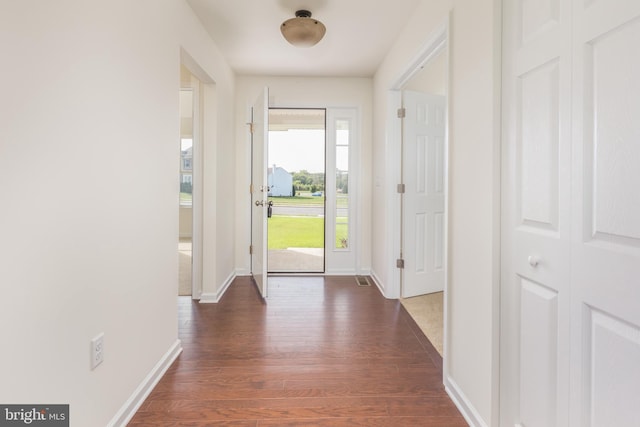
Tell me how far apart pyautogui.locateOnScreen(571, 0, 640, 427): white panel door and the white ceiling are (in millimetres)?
1744

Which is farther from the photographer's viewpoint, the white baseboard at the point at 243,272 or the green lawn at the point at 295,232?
the green lawn at the point at 295,232

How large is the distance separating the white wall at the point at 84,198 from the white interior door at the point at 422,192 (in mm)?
2112

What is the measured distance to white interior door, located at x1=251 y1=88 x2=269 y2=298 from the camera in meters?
3.22

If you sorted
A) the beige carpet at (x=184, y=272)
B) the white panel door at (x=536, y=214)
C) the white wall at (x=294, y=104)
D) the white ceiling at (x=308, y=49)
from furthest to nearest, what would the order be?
the white wall at (x=294, y=104), the beige carpet at (x=184, y=272), the white ceiling at (x=308, y=49), the white panel door at (x=536, y=214)

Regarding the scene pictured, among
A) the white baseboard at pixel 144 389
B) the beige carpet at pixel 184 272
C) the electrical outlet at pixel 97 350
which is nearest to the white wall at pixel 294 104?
the beige carpet at pixel 184 272

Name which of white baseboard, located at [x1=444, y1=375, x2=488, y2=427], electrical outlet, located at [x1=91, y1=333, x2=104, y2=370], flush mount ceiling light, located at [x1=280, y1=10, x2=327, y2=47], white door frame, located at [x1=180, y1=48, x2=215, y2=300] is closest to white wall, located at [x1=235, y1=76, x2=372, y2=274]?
white door frame, located at [x1=180, y1=48, x2=215, y2=300]

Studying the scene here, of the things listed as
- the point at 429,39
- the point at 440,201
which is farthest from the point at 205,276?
the point at 429,39

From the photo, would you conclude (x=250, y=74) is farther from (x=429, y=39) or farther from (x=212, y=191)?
(x=429, y=39)

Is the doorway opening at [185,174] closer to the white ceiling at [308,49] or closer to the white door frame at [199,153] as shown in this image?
the white door frame at [199,153]

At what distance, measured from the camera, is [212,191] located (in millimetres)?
3211

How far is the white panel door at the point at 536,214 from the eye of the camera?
1121 millimetres

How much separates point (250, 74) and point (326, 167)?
1.39 metres

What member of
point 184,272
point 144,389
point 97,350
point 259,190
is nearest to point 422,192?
point 259,190

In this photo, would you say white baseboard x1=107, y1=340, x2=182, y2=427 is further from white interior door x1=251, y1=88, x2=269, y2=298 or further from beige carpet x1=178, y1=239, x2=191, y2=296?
beige carpet x1=178, y1=239, x2=191, y2=296
